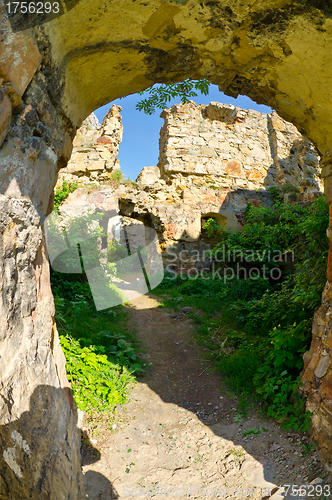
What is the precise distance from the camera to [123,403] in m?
2.94

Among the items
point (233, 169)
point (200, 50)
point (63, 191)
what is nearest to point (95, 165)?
point (63, 191)

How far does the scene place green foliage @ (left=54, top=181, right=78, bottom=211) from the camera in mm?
7197

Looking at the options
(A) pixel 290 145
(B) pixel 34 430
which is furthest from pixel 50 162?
(A) pixel 290 145

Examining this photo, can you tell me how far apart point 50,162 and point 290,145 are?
34.8 feet

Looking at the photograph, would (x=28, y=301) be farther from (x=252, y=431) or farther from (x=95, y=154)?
(x=95, y=154)

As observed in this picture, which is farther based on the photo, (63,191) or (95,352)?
(63,191)

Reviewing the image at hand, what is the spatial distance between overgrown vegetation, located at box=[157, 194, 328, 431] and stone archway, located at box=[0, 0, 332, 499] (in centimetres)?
60

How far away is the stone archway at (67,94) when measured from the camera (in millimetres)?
1333

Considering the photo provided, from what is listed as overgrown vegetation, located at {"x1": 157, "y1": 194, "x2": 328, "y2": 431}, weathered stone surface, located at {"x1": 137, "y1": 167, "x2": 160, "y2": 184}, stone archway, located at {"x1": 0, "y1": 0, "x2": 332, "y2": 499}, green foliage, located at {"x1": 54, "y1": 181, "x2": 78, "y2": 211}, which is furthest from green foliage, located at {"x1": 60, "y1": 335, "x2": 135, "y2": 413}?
weathered stone surface, located at {"x1": 137, "y1": 167, "x2": 160, "y2": 184}

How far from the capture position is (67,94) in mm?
1802

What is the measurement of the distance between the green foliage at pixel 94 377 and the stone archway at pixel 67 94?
1.07 meters

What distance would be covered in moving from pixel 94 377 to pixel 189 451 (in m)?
1.10

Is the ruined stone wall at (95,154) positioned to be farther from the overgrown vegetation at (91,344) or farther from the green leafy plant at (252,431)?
the green leafy plant at (252,431)

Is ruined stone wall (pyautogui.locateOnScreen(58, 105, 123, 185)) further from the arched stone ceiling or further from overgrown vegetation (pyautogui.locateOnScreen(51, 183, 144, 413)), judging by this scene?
the arched stone ceiling
